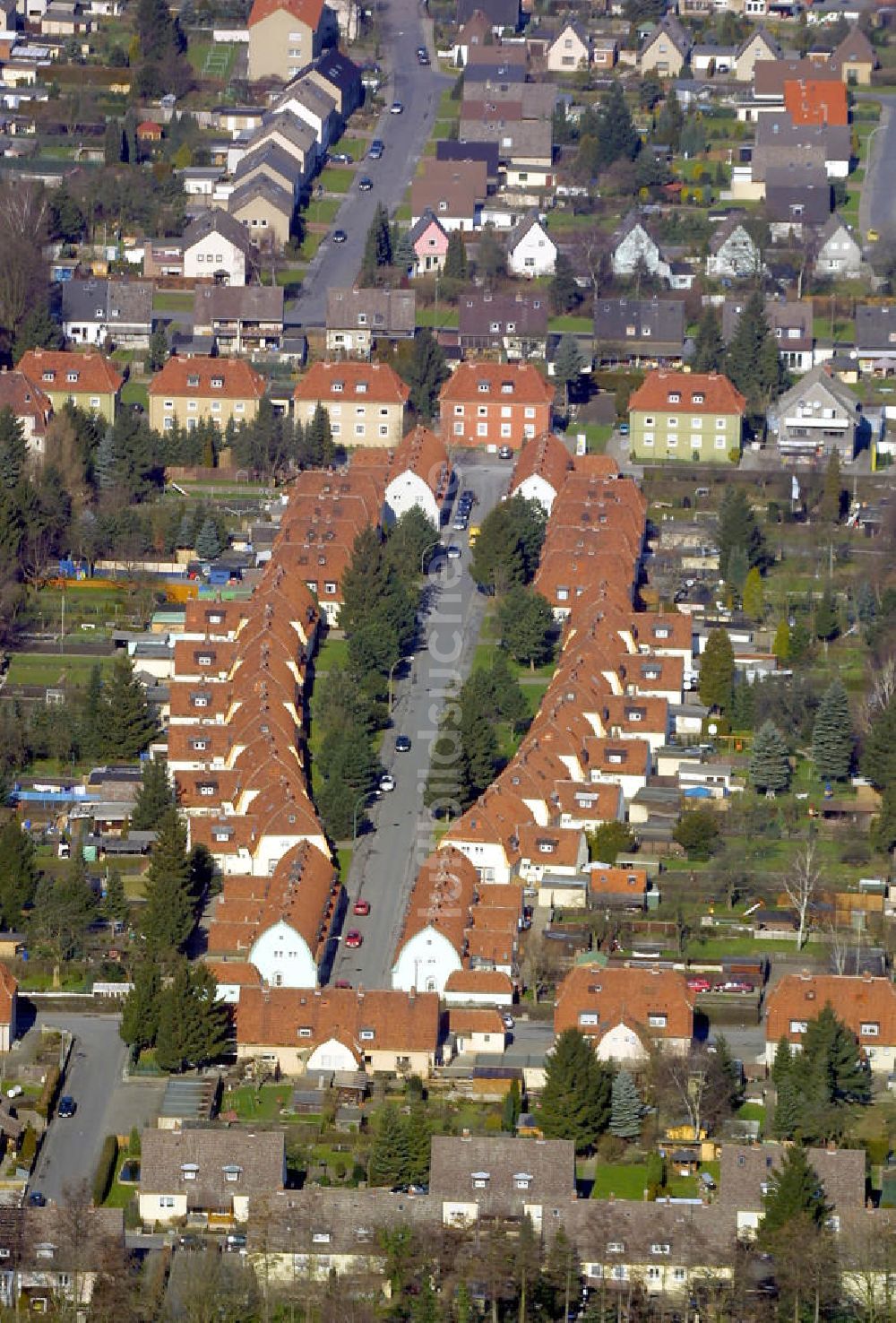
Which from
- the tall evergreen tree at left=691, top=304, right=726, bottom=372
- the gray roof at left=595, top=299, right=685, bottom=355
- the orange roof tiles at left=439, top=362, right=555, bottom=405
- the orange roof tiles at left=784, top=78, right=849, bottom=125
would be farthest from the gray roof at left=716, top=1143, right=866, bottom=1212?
the orange roof tiles at left=784, top=78, right=849, bottom=125

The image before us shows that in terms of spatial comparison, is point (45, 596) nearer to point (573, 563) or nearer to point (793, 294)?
point (573, 563)

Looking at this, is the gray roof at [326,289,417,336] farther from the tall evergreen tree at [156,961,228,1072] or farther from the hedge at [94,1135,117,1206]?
the hedge at [94,1135,117,1206]

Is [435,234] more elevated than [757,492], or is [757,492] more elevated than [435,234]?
[435,234]

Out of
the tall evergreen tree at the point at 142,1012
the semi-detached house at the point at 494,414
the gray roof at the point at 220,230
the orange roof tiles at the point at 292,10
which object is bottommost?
the tall evergreen tree at the point at 142,1012

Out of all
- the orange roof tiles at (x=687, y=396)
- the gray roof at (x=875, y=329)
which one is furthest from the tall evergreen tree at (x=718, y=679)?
the gray roof at (x=875, y=329)

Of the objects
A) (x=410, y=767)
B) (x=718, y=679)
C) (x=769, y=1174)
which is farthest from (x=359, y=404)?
(x=769, y=1174)

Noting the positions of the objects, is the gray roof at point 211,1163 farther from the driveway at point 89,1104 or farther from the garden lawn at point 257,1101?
the garden lawn at point 257,1101

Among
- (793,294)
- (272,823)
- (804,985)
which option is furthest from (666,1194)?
(793,294)
